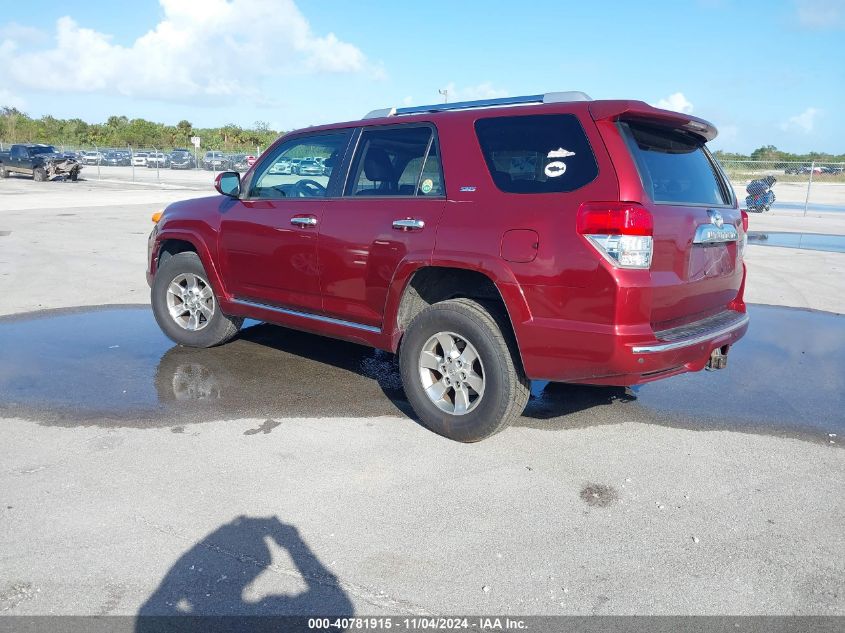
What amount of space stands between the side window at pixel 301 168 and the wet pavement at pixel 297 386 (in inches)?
56.1

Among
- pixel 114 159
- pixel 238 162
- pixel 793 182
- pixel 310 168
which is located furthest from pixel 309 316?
pixel 114 159

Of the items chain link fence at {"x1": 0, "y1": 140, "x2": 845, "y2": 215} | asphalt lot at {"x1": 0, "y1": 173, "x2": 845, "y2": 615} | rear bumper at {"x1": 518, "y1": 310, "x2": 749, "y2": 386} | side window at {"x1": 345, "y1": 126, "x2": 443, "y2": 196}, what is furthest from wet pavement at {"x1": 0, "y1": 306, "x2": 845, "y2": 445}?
chain link fence at {"x1": 0, "y1": 140, "x2": 845, "y2": 215}

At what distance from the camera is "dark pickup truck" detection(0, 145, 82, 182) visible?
33969 millimetres

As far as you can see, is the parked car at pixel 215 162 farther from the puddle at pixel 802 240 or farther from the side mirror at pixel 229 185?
the side mirror at pixel 229 185

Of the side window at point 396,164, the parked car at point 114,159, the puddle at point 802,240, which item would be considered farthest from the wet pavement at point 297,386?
the parked car at point 114,159

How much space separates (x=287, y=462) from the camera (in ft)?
13.4

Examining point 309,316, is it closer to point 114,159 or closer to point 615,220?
point 615,220

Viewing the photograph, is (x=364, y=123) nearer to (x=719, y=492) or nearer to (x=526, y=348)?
(x=526, y=348)

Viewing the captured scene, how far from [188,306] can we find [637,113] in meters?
4.05

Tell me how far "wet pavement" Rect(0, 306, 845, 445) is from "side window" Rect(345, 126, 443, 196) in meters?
1.49

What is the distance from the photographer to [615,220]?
146 inches

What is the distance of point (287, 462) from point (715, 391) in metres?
3.32

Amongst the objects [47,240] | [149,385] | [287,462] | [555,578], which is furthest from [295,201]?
[47,240]

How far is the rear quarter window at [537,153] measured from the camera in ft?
12.9
